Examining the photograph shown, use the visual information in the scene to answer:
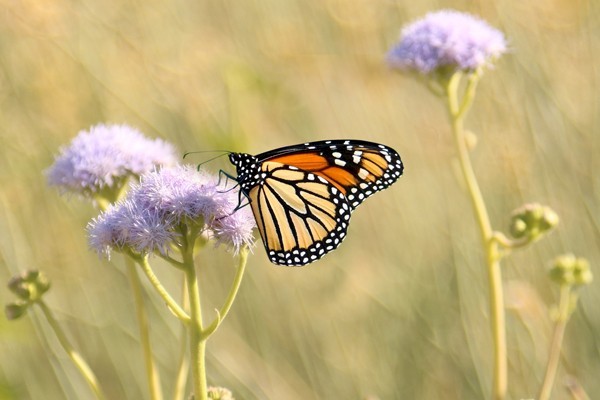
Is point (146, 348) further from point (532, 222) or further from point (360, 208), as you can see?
point (360, 208)

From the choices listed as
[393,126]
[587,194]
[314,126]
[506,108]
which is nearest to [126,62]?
[314,126]

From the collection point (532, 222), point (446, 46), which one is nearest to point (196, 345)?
point (532, 222)

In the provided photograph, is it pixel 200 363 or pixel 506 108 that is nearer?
pixel 200 363

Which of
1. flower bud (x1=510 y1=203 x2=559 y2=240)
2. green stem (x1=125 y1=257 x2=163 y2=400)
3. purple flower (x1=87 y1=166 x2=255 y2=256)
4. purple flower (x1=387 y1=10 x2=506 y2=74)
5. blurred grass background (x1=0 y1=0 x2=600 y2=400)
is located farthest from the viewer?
blurred grass background (x1=0 y1=0 x2=600 y2=400)

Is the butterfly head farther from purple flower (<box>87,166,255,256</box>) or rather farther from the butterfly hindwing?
purple flower (<box>87,166,255,256</box>)

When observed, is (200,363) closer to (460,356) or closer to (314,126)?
(460,356)

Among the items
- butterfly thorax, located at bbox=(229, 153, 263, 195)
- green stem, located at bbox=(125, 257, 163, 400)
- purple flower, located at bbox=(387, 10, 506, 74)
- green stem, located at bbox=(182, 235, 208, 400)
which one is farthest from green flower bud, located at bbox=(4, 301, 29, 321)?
purple flower, located at bbox=(387, 10, 506, 74)
